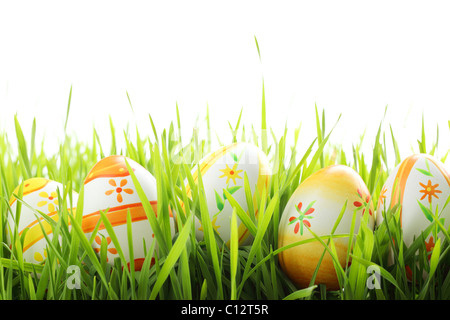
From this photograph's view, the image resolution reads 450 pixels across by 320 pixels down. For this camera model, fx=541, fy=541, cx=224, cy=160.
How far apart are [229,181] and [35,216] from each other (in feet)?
0.98

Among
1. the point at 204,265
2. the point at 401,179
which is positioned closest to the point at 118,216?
the point at 204,265

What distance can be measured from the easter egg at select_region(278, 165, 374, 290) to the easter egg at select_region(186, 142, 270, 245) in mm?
62

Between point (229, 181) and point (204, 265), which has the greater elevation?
point (229, 181)

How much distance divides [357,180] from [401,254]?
0.43 feet

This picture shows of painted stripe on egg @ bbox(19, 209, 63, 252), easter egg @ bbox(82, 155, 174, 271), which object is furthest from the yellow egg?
painted stripe on egg @ bbox(19, 209, 63, 252)

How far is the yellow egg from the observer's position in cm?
76

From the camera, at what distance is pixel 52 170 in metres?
1.15

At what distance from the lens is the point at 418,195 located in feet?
2.52

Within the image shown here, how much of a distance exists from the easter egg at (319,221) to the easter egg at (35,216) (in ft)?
1.10

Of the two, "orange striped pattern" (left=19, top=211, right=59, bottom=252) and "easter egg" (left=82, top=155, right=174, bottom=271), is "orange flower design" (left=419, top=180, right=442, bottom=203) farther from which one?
"orange striped pattern" (left=19, top=211, right=59, bottom=252)

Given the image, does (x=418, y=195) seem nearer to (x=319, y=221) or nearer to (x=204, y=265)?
(x=319, y=221)

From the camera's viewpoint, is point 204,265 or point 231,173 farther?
point 231,173
